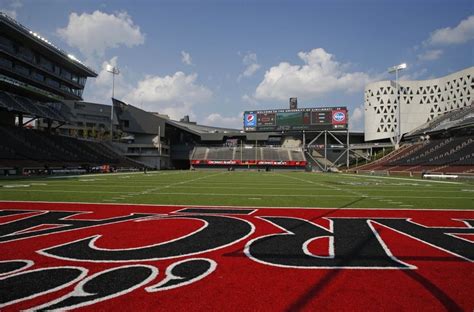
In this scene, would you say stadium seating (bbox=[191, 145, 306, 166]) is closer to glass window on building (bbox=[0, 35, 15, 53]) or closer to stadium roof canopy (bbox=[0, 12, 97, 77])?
stadium roof canopy (bbox=[0, 12, 97, 77])

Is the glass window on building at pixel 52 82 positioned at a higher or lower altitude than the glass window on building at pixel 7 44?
lower

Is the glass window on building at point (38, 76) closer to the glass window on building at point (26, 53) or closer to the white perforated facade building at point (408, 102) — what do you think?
the glass window on building at point (26, 53)

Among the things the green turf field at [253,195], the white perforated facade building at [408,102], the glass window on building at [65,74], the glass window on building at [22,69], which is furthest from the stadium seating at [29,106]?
the white perforated facade building at [408,102]

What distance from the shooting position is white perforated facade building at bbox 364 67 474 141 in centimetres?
7088

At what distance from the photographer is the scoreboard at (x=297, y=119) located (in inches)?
2421

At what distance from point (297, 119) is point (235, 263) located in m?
61.0

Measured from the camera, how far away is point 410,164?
154 ft

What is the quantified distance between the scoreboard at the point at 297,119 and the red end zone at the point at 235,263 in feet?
184

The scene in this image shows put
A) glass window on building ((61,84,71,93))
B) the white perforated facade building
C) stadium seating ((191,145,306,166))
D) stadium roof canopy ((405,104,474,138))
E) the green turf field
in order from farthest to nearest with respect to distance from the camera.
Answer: the white perforated facade building → stadium seating ((191,145,306,166)) → glass window on building ((61,84,71,93)) → stadium roof canopy ((405,104,474,138)) → the green turf field

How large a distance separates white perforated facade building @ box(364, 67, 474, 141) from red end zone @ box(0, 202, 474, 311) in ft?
253

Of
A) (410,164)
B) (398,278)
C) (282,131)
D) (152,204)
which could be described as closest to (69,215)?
(152,204)

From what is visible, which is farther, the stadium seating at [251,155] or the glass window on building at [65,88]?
the stadium seating at [251,155]

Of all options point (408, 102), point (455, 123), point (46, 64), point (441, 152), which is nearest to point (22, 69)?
point (46, 64)

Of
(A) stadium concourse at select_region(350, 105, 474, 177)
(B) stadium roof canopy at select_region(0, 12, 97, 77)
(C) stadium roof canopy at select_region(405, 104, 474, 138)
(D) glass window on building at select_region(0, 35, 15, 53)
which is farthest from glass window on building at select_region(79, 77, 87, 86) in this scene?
(C) stadium roof canopy at select_region(405, 104, 474, 138)
